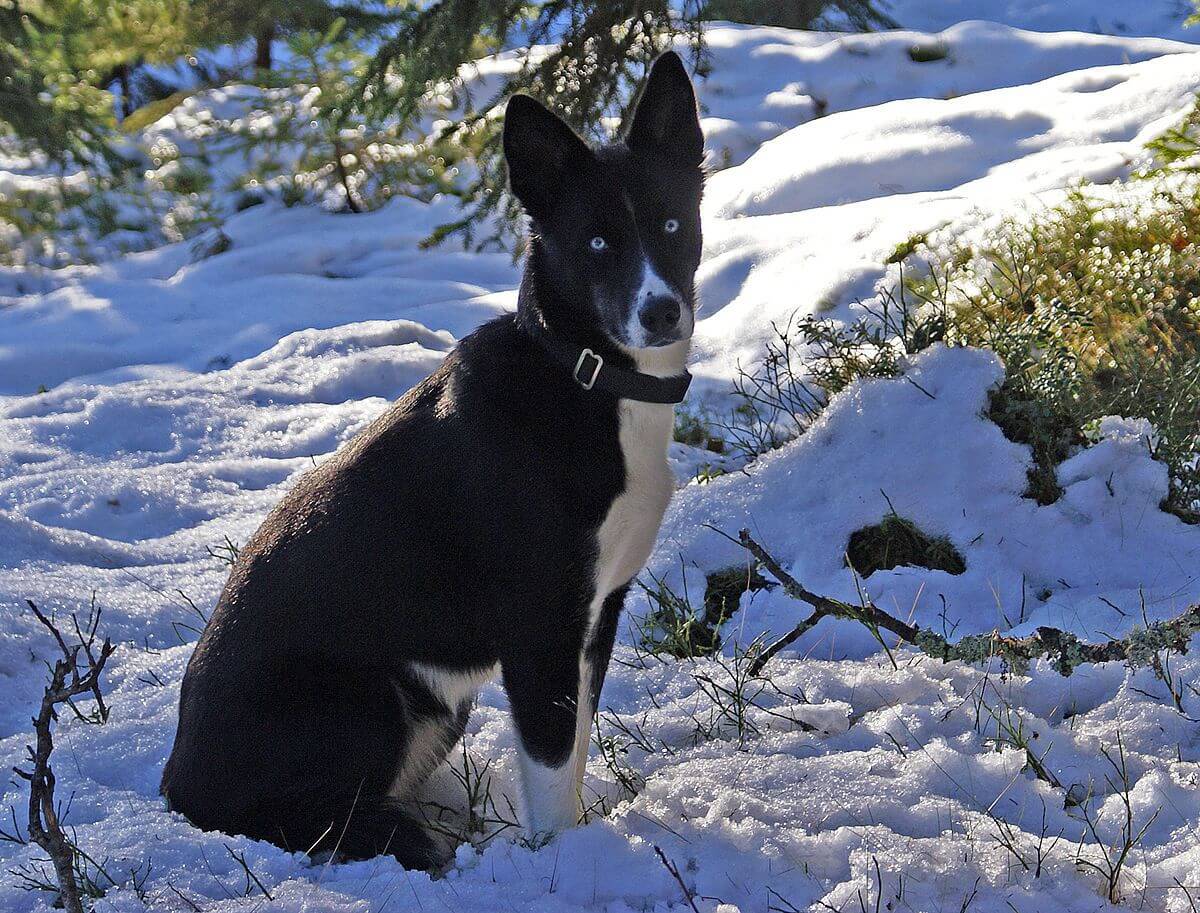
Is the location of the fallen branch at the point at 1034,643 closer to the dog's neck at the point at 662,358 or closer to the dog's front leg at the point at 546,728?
the dog's neck at the point at 662,358

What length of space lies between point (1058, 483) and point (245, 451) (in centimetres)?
397

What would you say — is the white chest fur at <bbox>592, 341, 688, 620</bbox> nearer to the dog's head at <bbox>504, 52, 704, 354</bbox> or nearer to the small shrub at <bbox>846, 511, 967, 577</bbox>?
the dog's head at <bbox>504, 52, 704, 354</bbox>

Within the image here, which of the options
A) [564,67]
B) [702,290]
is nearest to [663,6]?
[564,67]

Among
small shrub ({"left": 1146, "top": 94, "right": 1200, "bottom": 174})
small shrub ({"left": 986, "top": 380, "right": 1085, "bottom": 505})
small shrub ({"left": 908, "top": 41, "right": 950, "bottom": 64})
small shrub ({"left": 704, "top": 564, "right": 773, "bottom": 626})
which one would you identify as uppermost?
small shrub ({"left": 1146, "top": 94, "right": 1200, "bottom": 174})

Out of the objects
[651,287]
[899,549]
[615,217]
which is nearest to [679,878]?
[651,287]

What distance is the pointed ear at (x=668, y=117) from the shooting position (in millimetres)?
3158

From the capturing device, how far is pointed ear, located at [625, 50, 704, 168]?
3.16 meters

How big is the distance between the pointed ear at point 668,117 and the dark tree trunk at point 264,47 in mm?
13615

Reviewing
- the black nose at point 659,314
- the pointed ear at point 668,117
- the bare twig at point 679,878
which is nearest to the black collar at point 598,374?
the black nose at point 659,314

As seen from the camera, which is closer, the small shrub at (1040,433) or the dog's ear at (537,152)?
the dog's ear at (537,152)

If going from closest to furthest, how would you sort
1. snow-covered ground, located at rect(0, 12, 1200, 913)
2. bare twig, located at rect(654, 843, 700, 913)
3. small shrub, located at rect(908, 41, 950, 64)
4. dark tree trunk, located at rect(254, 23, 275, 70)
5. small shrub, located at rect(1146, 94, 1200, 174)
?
bare twig, located at rect(654, 843, 700, 913)
snow-covered ground, located at rect(0, 12, 1200, 913)
small shrub, located at rect(1146, 94, 1200, 174)
small shrub, located at rect(908, 41, 950, 64)
dark tree trunk, located at rect(254, 23, 275, 70)

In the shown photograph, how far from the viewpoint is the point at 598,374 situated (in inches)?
117

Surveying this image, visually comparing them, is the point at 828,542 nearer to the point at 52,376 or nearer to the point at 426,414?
the point at 426,414

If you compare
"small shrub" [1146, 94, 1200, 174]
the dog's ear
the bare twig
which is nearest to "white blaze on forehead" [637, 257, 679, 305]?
the dog's ear
